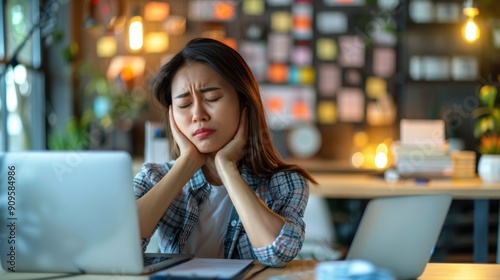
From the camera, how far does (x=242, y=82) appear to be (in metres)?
1.69

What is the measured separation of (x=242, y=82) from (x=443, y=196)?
0.59 m

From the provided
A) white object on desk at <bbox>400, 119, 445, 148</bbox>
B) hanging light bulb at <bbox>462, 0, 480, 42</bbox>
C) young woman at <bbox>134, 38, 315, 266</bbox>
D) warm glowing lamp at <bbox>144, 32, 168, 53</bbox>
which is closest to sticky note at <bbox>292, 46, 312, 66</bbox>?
warm glowing lamp at <bbox>144, 32, 168, 53</bbox>

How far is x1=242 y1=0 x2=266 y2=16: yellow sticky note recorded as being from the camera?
236 inches

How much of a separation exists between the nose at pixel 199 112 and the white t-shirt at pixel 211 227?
23cm

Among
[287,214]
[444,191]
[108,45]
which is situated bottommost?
[444,191]

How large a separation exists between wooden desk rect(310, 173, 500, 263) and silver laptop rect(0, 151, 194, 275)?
2.45 metres

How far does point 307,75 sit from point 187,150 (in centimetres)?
435

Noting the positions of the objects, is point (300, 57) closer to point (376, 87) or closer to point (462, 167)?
point (376, 87)

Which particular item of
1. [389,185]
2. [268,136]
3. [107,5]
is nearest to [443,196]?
[268,136]

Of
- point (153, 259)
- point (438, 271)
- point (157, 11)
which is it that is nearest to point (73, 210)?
point (153, 259)

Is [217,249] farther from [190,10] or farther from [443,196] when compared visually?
[190,10]

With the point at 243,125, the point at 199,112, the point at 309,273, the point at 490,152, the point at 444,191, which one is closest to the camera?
the point at 309,273

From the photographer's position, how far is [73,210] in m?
1.26

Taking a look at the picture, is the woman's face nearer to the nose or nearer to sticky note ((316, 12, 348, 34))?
the nose
